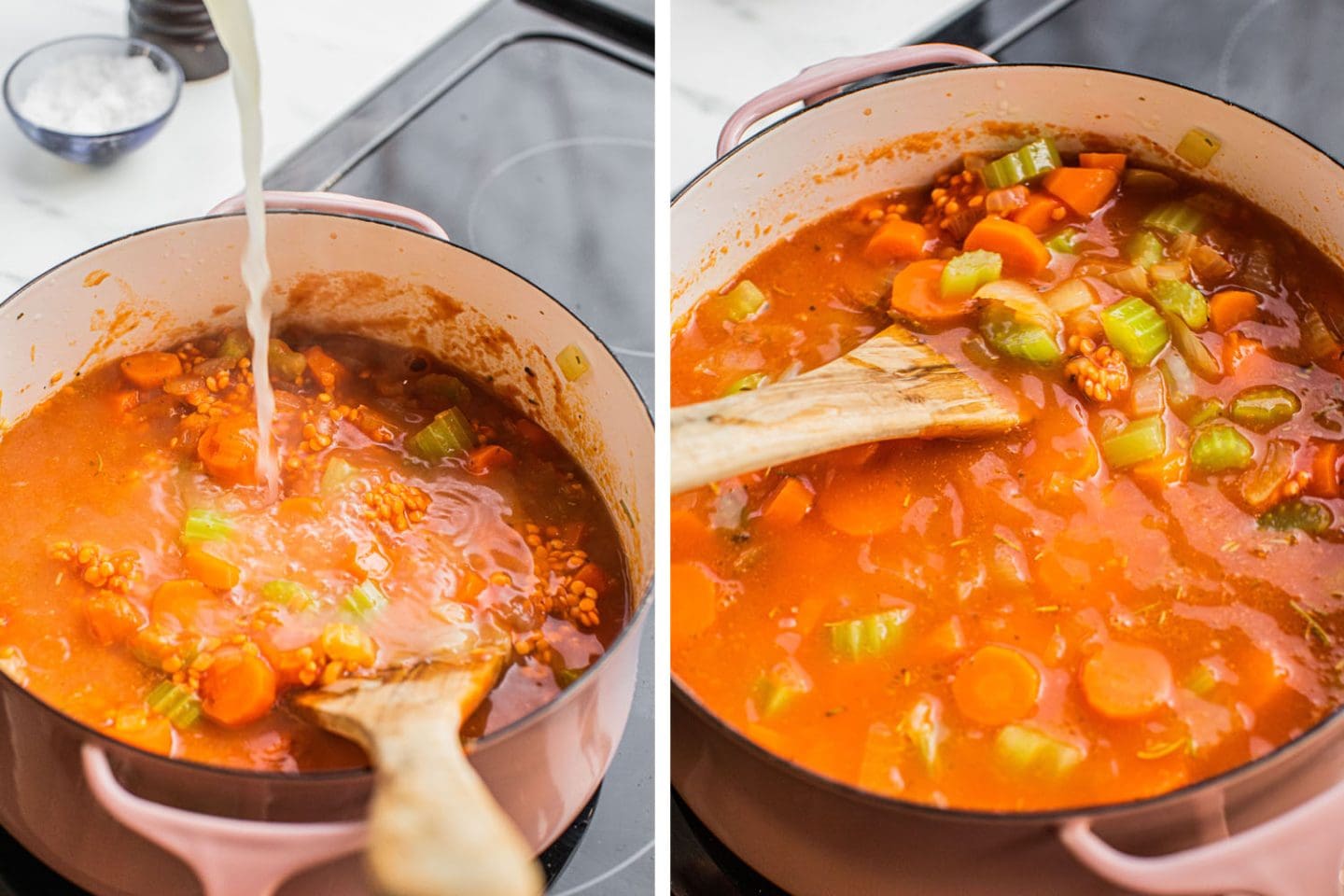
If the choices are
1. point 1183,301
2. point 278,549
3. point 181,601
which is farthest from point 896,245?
point 181,601

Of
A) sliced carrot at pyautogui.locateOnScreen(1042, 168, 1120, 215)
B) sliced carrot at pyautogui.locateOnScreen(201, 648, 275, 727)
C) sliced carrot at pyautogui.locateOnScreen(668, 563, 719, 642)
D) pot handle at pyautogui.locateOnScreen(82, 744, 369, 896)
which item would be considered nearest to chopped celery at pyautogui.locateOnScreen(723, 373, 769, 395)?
sliced carrot at pyautogui.locateOnScreen(668, 563, 719, 642)

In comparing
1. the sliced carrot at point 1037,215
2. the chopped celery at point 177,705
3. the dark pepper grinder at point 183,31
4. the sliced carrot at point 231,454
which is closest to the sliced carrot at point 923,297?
the sliced carrot at point 1037,215

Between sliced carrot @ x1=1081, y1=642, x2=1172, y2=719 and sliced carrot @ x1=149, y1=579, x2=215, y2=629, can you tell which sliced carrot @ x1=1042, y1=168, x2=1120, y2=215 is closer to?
sliced carrot @ x1=1081, y1=642, x2=1172, y2=719

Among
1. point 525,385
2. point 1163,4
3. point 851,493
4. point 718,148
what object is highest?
point 1163,4

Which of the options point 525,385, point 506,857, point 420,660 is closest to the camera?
point 506,857

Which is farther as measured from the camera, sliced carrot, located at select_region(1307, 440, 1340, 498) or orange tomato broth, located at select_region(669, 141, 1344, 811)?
sliced carrot, located at select_region(1307, 440, 1340, 498)

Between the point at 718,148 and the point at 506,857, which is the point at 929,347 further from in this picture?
the point at 506,857

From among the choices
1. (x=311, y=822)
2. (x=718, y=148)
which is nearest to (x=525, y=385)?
(x=718, y=148)
